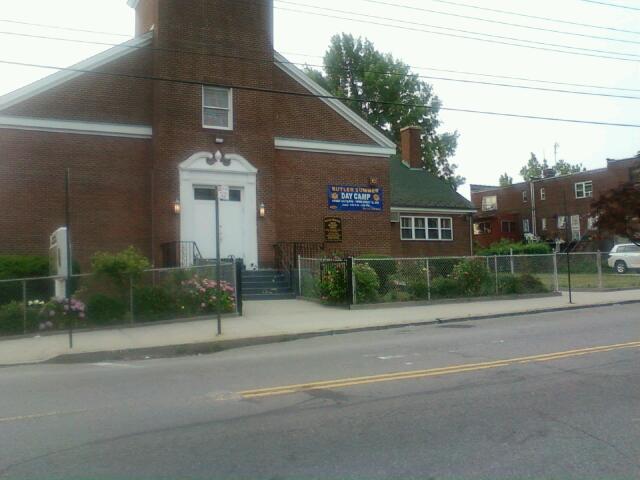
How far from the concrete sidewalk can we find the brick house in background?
30.3 meters

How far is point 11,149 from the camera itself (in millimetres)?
20156

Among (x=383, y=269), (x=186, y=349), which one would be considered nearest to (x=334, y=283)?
(x=383, y=269)

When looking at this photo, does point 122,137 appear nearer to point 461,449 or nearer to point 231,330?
point 231,330

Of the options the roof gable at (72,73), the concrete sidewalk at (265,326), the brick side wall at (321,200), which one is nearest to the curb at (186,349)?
the concrete sidewalk at (265,326)

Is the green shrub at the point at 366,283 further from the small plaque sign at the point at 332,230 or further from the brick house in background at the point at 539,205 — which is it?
the brick house in background at the point at 539,205

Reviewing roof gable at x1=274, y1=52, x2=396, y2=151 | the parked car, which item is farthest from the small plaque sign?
the parked car

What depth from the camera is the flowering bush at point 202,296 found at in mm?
16266

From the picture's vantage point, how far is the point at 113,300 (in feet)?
50.3

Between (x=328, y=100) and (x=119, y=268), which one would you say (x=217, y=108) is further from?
(x=119, y=268)

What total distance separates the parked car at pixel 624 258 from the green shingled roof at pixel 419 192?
8239 mm

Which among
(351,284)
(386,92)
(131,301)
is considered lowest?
(131,301)

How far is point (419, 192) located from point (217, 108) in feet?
42.7

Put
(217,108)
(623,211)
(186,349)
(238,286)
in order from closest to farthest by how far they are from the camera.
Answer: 1. (623,211)
2. (186,349)
3. (238,286)
4. (217,108)

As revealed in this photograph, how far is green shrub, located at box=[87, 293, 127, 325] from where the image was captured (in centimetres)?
1512
